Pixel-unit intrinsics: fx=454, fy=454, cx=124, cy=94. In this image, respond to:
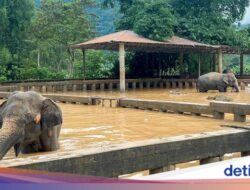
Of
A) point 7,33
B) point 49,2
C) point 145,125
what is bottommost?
point 145,125

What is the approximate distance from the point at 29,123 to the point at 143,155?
2344 millimetres

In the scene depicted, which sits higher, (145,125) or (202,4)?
(202,4)

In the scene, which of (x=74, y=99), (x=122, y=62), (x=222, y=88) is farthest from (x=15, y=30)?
(x=74, y=99)

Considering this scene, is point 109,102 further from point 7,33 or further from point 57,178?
point 7,33

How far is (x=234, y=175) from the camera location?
348cm

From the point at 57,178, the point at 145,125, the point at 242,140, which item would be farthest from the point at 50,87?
the point at 57,178

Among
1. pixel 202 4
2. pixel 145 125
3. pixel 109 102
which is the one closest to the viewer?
pixel 145 125

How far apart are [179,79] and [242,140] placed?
24977mm

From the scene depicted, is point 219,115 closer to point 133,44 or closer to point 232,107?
point 232,107

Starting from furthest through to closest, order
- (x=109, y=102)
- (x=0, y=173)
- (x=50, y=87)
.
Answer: (x=50, y=87) → (x=109, y=102) → (x=0, y=173)

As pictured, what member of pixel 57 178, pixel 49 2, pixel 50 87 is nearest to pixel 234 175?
pixel 57 178

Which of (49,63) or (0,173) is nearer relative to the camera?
(0,173)

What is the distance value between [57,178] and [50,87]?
25.0 meters

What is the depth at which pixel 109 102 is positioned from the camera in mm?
17422
